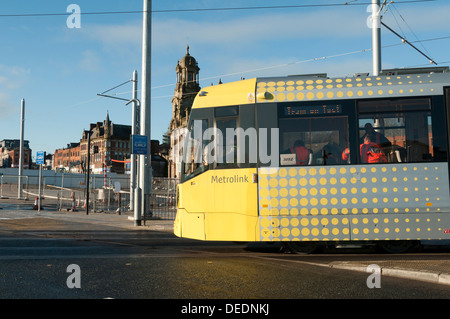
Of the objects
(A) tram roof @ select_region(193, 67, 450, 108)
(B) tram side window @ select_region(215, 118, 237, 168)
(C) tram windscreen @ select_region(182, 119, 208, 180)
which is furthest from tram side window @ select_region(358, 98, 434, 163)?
(C) tram windscreen @ select_region(182, 119, 208, 180)

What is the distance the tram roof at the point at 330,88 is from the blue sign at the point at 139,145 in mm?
7425

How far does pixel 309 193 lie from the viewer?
29.1 ft

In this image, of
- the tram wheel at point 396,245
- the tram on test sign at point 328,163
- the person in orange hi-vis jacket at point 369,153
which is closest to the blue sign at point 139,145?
the tram on test sign at point 328,163

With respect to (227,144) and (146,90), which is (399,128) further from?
(146,90)

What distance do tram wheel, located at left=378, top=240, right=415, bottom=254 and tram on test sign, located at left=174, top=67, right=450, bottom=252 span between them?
0.07ft

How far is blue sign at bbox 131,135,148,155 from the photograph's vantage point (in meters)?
16.5

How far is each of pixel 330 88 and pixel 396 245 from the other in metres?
3.73

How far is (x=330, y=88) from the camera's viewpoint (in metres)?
9.22

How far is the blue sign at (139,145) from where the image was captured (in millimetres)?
16531

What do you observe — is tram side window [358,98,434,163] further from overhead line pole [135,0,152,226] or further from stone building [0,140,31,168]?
stone building [0,140,31,168]

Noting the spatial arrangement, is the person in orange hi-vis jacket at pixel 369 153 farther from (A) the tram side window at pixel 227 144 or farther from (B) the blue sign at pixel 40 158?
(B) the blue sign at pixel 40 158

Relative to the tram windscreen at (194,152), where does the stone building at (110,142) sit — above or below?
above

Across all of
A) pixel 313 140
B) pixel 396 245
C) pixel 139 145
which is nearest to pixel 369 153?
pixel 313 140
